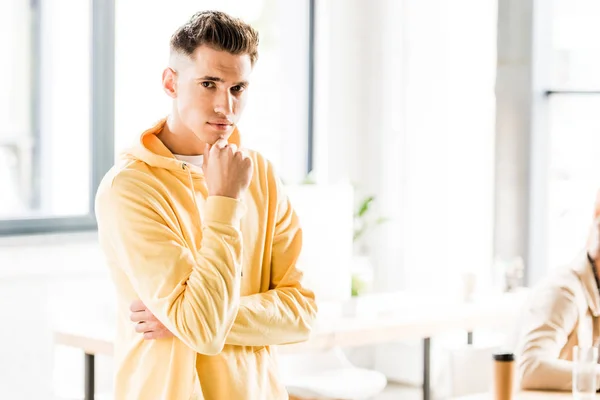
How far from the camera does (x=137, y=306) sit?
74.7 inches

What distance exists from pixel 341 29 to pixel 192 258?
342 centimetres

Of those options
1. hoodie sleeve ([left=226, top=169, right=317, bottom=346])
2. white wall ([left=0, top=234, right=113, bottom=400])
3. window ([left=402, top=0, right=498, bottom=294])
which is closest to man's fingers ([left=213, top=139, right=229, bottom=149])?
hoodie sleeve ([left=226, top=169, right=317, bottom=346])

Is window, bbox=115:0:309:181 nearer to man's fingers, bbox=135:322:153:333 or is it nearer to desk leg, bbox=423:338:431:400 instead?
desk leg, bbox=423:338:431:400

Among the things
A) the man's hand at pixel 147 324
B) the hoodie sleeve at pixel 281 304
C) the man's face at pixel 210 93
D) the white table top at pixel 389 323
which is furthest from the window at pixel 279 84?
the man's hand at pixel 147 324

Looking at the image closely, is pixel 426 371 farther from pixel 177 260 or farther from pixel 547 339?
pixel 177 260

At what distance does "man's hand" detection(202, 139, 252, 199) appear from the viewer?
1.87 m

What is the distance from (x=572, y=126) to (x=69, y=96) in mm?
2170

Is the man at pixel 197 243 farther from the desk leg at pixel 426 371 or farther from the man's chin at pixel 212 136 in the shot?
the desk leg at pixel 426 371

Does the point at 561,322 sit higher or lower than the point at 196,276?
lower

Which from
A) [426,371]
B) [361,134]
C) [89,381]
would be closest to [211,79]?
[89,381]

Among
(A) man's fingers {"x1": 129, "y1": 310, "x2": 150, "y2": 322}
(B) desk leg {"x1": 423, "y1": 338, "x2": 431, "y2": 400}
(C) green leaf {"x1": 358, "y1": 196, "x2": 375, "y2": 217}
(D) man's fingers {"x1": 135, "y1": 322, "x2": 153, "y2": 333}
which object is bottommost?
(B) desk leg {"x1": 423, "y1": 338, "x2": 431, "y2": 400}

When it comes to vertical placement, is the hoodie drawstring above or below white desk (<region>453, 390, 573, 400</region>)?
above

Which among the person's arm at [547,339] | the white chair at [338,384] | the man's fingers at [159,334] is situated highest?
the man's fingers at [159,334]

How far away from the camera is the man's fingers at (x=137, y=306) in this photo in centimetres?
189
